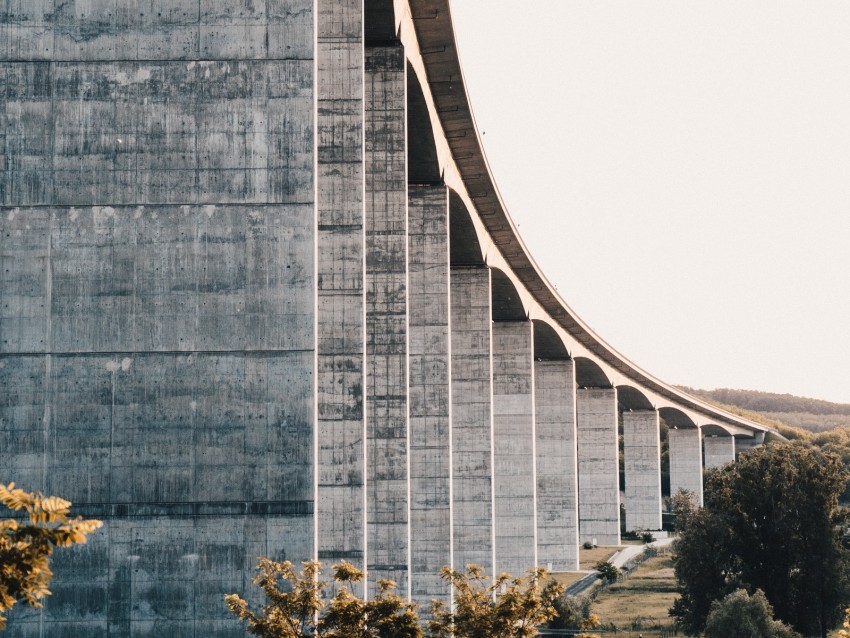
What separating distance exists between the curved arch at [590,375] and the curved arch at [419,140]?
4226cm

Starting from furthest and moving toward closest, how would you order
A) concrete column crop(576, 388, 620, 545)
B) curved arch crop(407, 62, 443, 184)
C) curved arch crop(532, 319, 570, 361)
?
concrete column crop(576, 388, 620, 545) < curved arch crop(532, 319, 570, 361) < curved arch crop(407, 62, 443, 184)

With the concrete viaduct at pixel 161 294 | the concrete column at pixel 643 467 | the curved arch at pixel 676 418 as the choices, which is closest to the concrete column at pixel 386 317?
the concrete viaduct at pixel 161 294

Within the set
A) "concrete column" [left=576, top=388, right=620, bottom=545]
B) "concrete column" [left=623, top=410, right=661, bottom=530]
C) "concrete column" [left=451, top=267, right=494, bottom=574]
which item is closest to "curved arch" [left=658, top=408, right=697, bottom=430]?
"concrete column" [left=623, top=410, right=661, bottom=530]

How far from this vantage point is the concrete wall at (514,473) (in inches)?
2795

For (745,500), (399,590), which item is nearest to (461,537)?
(745,500)

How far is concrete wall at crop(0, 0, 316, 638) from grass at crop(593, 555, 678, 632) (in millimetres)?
30659

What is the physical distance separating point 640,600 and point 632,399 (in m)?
44.5

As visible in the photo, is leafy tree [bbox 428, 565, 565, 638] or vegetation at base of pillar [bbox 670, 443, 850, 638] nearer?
leafy tree [bbox 428, 565, 565, 638]

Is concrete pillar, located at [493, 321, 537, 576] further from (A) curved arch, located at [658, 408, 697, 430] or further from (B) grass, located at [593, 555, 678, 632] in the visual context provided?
(A) curved arch, located at [658, 408, 697, 430]

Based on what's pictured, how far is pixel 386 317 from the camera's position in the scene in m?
42.2

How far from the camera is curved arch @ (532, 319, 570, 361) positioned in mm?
81438

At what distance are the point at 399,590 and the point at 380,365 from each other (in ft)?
21.3

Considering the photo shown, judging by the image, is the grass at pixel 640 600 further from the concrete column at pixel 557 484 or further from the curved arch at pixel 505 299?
the curved arch at pixel 505 299

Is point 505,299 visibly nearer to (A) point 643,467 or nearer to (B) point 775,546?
(B) point 775,546
